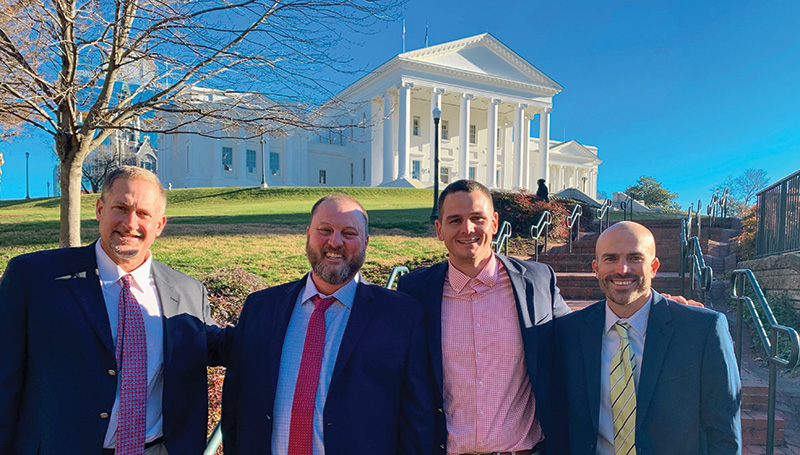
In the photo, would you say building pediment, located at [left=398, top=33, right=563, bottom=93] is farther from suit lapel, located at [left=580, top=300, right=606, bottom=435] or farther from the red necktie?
the red necktie

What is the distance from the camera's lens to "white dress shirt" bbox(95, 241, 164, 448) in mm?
2227

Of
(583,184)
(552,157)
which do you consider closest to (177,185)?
(552,157)

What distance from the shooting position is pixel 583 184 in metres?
62.0

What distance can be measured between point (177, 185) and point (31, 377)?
50.4 meters

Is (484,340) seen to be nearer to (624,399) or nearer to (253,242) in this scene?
(624,399)

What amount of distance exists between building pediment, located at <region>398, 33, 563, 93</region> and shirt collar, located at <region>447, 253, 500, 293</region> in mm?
40330

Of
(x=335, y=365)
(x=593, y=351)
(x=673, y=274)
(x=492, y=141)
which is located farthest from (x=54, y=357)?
(x=492, y=141)

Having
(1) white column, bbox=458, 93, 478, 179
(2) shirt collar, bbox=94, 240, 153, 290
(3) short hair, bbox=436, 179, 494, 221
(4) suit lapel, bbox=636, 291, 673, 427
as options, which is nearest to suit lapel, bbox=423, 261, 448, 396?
(3) short hair, bbox=436, 179, 494, 221

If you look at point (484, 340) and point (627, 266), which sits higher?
point (627, 266)

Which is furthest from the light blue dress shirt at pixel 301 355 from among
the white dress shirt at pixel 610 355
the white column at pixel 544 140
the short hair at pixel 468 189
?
the white column at pixel 544 140

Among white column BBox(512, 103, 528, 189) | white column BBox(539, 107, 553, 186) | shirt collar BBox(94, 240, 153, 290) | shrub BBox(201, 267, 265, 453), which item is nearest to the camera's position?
shirt collar BBox(94, 240, 153, 290)

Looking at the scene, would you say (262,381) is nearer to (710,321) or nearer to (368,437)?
(368,437)

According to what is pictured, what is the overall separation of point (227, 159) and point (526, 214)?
37.8 metres

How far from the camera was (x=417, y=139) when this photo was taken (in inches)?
1870
